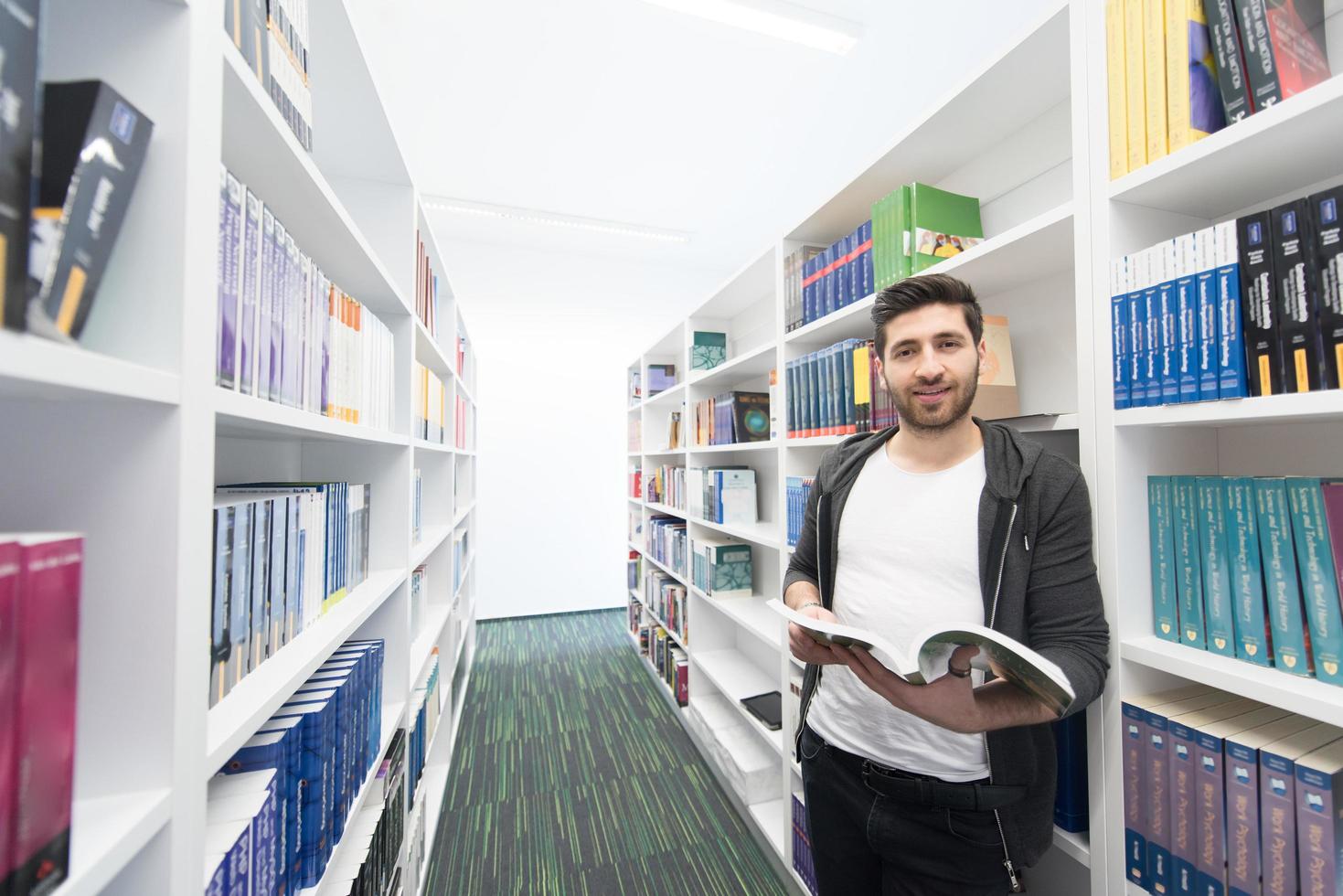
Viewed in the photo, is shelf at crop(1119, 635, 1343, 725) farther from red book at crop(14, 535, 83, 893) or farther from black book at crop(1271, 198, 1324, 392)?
red book at crop(14, 535, 83, 893)

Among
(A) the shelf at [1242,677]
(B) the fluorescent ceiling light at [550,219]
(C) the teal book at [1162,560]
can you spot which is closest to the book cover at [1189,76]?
(C) the teal book at [1162,560]

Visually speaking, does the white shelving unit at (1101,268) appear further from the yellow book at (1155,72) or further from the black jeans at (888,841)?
the black jeans at (888,841)

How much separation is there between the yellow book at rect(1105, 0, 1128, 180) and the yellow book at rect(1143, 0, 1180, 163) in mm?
35

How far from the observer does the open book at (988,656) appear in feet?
2.23

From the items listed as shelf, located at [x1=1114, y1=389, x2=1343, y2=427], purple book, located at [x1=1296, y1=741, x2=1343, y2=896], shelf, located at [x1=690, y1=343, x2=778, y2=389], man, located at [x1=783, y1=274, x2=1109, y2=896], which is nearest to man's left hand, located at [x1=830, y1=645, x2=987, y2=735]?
man, located at [x1=783, y1=274, x2=1109, y2=896]

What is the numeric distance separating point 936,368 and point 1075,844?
3.16 ft

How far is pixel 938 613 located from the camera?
1.03 m

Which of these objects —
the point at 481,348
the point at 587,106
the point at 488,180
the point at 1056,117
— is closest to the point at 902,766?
the point at 1056,117

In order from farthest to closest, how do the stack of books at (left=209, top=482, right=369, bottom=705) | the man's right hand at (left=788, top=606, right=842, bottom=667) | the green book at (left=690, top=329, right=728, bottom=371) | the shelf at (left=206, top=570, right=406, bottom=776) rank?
1. the green book at (left=690, top=329, right=728, bottom=371)
2. the man's right hand at (left=788, top=606, right=842, bottom=667)
3. the stack of books at (left=209, top=482, right=369, bottom=705)
4. the shelf at (left=206, top=570, right=406, bottom=776)

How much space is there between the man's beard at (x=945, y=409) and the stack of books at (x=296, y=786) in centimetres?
124

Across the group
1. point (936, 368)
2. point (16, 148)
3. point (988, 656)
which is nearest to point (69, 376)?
point (16, 148)

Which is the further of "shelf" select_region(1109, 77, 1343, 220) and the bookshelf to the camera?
"shelf" select_region(1109, 77, 1343, 220)

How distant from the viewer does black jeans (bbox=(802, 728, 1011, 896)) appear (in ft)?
3.27

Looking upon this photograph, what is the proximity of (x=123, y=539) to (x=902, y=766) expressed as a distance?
4.15 feet
